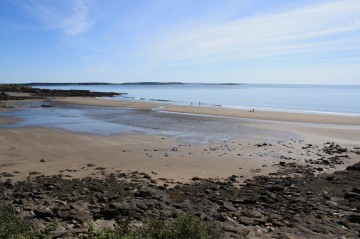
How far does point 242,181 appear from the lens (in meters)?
11.6

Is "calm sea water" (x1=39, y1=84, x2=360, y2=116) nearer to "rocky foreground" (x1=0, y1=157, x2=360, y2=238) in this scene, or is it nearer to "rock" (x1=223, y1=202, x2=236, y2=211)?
"rocky foreground" (x1=0, y1=157, x2=360, y2=238)

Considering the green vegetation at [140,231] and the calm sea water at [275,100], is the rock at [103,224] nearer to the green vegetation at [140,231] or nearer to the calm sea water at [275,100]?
the green vegetation at [140,231]

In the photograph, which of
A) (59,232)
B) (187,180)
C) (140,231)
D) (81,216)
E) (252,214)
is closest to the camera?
(140,231)

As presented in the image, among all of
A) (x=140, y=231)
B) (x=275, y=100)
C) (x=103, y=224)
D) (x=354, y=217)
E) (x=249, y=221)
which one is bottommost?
(x=103, y=224)

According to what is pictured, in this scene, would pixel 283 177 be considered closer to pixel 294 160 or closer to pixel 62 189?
pixel 294 160

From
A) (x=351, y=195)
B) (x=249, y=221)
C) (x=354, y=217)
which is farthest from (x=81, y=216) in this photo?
(x=351, y=195)

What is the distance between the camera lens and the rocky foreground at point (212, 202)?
7578 millimetres

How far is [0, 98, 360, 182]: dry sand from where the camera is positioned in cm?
1287

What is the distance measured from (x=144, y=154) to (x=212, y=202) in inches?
281

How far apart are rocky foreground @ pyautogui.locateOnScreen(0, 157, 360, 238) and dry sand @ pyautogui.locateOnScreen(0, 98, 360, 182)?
1.18 m

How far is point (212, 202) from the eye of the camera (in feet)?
30.2

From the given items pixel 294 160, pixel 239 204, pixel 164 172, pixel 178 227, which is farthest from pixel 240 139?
pixel 178 227

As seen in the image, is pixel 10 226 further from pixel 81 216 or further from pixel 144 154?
pixel 144 154

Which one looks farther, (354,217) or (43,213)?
(354,217)
